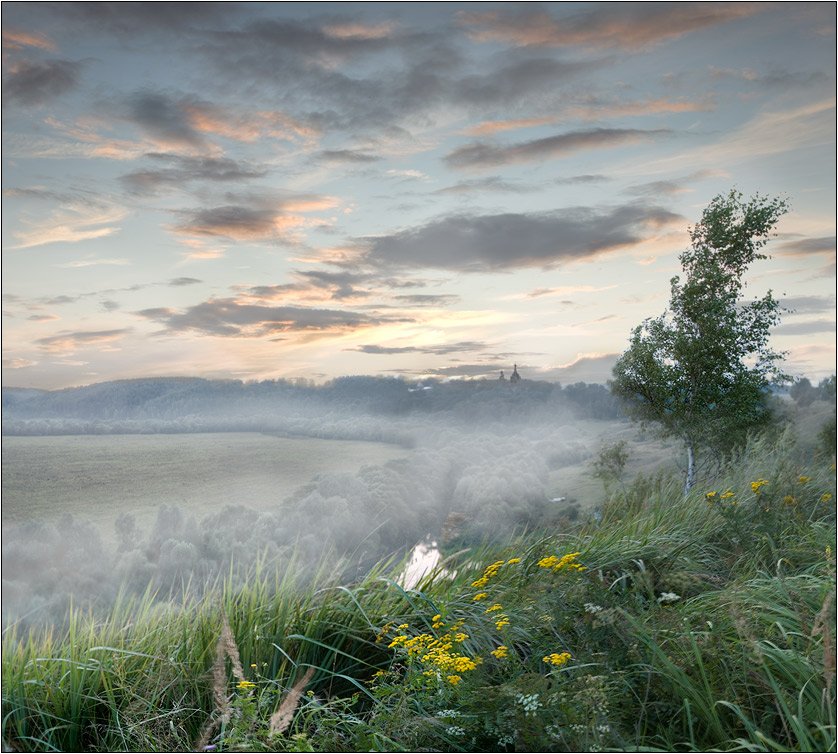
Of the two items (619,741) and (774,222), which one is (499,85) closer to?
(774,222)

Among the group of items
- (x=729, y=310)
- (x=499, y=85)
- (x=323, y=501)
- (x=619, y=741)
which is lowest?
(x=619, y=741)

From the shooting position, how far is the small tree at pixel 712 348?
5570 millimetres

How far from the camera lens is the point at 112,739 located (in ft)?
10.7

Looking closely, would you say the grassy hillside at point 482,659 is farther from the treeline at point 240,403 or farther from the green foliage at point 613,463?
the treeline at point 240,403

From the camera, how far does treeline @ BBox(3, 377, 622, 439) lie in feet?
16.5

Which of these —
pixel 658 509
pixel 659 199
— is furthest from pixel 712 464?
pixel 659 199

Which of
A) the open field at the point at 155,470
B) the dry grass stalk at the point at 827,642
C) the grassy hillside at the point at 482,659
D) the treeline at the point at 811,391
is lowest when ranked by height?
the grassy hillside at the point at 482,659

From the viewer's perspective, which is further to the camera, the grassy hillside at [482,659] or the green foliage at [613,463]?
the green foliage at [613,463]

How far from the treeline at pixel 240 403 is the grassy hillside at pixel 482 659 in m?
1.21

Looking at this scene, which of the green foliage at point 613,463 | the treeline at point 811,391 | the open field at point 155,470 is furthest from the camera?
the green foliage at point 613,463

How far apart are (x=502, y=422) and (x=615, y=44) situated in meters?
2.93

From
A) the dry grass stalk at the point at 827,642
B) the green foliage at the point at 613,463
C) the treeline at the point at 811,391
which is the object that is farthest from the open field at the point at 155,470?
the dry grass stalk at the point at 827,642

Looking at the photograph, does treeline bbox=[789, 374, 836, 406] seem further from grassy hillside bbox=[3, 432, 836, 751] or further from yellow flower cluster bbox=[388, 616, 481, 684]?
yellow flower cluster bbox=[388, 616, 481, 684]

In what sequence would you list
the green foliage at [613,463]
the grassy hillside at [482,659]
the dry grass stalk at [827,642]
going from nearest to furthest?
1. the dry grass stalk at [827,642]
2. the grassy hillside at [482,659]
3. the green foliage at [613,463]
